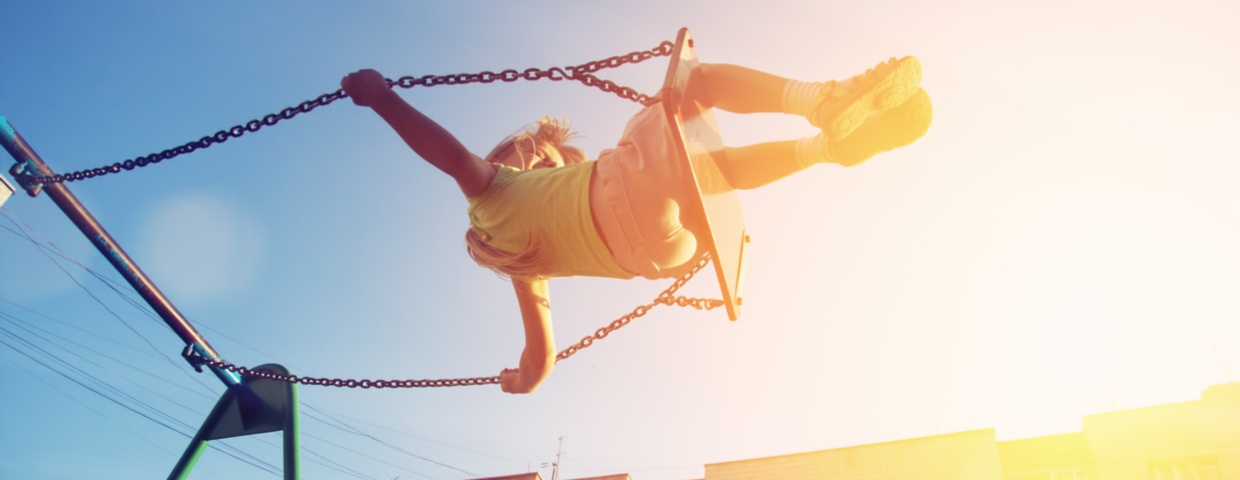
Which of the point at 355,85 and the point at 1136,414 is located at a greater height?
the point at 1136,414

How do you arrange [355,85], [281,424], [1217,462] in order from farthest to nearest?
[1217,462] → [281,424] → [355,85]

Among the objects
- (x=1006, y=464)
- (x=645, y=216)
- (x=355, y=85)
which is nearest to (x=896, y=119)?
(x=645, y=216)

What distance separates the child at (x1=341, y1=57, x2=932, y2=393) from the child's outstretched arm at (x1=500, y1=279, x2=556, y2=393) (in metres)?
0.12

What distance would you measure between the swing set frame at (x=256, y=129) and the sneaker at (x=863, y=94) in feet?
1.23

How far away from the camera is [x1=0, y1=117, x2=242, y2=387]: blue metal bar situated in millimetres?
3543

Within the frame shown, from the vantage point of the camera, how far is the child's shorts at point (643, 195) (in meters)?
2.23

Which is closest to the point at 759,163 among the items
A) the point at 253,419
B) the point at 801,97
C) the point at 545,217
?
the point at 801,97

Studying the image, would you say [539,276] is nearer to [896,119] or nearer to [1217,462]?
[896,119]

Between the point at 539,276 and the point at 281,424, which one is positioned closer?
the point at 539,276

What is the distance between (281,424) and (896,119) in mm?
3757

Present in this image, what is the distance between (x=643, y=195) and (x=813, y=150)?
1.76 feet

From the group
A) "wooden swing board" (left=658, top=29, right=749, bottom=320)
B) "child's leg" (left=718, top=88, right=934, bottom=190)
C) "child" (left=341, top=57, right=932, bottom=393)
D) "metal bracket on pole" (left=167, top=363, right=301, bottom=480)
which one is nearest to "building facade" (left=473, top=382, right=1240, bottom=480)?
"metal bracket on pole" (left=167, top=363, right=301, bottom=480)

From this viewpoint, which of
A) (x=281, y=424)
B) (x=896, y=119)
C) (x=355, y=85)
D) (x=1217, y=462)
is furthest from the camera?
(x=1217, y=462)

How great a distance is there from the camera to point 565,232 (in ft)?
8.28
